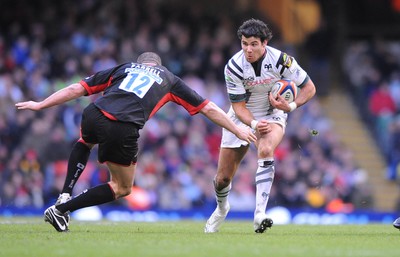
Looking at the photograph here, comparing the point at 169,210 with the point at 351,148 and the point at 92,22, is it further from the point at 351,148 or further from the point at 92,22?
the point at 351,148

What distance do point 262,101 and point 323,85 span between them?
50.0ft

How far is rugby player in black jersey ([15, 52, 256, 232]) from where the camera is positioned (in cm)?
1121

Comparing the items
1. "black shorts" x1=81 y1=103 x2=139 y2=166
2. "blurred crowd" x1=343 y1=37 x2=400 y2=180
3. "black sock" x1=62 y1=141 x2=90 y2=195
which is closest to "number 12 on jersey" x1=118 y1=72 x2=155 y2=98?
"black shorts" x1=81 y1=103 x2=139 y2=166

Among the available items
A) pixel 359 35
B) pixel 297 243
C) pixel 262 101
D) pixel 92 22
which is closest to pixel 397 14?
pixel 359 35

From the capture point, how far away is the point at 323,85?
89.9 feet

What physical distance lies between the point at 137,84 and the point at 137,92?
0.11 m

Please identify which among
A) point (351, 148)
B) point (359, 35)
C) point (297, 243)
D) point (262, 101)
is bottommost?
point (351, 148)

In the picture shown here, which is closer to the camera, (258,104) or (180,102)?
(180,102)

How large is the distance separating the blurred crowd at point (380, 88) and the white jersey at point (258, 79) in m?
11.7

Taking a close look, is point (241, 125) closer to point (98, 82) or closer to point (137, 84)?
point (137, 84)

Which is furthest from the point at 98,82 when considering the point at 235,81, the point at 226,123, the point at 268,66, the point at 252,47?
the point at 268,66

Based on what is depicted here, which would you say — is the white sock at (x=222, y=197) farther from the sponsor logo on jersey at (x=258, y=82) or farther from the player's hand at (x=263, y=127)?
the sponsor logo on jersey at (x=258, y=82)

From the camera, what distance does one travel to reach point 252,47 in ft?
39.1

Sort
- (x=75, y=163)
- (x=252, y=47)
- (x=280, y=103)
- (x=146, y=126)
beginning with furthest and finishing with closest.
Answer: (x=146, y=126) < (x=280, y=103) < (x=252, y=47) < (x=75, y=163)
